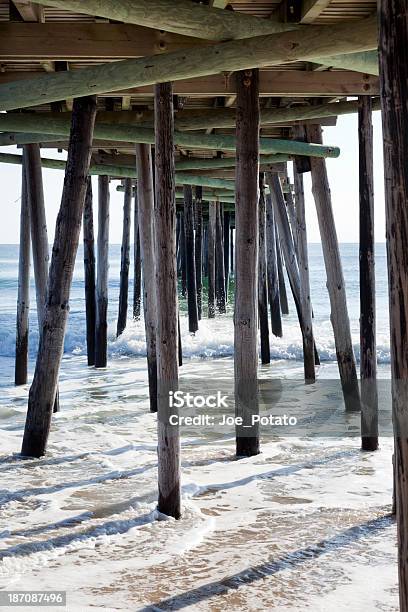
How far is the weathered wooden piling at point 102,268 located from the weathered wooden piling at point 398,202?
8.98 m

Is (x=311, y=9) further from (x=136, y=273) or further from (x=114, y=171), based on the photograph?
(x=136, y=273)

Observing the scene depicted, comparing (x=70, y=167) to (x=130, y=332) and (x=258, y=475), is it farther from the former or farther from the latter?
(x=130, y=332)

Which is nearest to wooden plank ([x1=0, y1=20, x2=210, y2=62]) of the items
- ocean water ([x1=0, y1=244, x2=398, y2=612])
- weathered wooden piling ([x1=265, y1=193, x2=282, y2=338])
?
ocean water ([x1=0, y1=244, x2=398, y2=612])

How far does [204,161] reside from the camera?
10.2 meters

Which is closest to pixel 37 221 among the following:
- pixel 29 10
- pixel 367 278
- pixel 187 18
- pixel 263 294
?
pixel 29 10

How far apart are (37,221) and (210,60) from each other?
3.42m

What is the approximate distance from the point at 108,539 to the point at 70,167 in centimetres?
272

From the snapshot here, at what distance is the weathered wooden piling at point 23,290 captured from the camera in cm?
940

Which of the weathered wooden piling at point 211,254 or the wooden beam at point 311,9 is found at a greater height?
the wooden beam at point 311,9

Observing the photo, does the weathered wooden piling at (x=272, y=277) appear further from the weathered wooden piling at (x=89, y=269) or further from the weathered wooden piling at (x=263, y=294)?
the weathered wooden piling at (x=89, y=269)

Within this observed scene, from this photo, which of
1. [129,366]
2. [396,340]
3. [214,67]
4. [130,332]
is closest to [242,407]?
[214,67]

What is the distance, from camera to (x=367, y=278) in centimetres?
628

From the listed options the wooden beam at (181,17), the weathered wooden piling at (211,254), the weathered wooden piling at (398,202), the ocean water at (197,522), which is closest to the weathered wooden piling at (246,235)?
the ocean water at (197,522)

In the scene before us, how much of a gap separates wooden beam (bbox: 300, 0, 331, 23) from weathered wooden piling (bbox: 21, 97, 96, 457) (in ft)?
5.49
